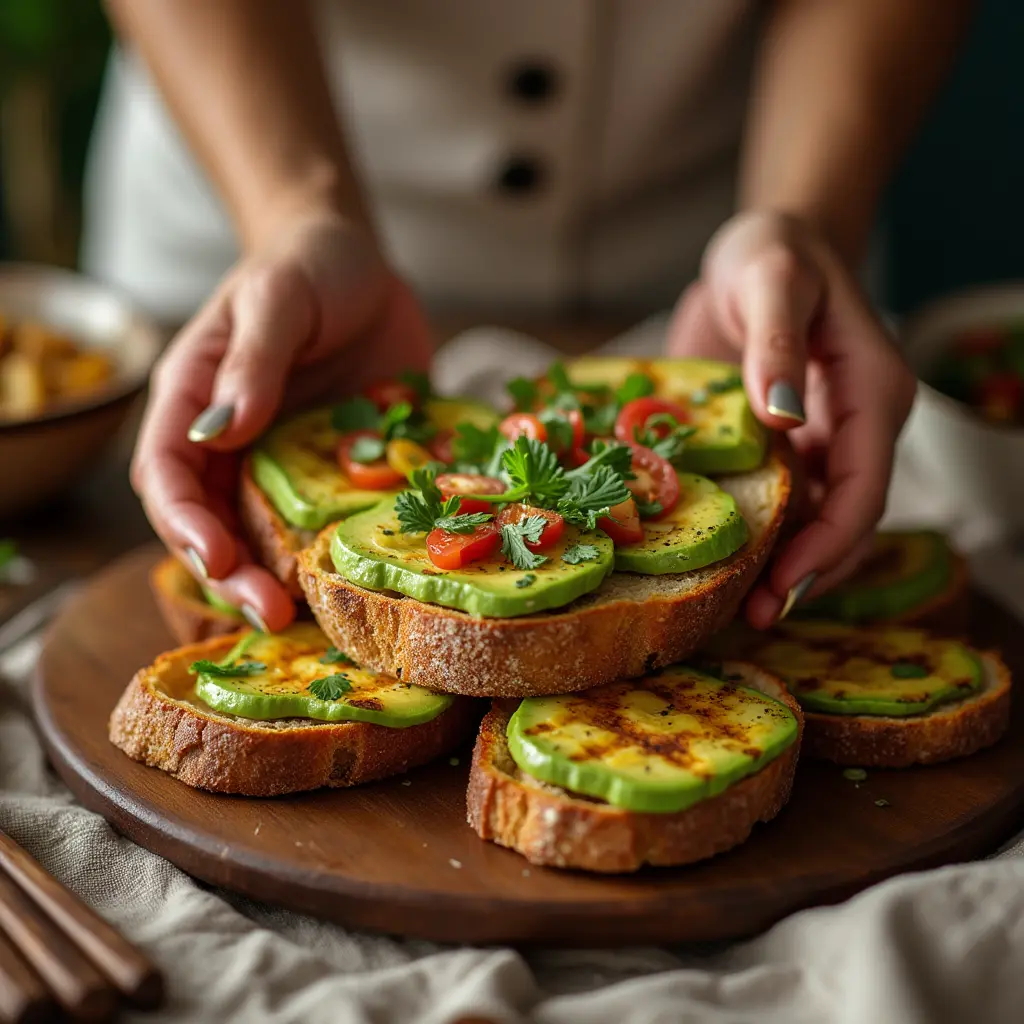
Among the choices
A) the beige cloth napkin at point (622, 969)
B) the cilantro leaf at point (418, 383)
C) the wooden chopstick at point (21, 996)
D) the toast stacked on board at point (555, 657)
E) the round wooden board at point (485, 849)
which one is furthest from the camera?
the cilantro leaf at point (418, 383)

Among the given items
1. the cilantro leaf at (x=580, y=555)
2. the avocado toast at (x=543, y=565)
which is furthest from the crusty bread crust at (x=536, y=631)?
the cilantro leaf at (x=580, y=555)

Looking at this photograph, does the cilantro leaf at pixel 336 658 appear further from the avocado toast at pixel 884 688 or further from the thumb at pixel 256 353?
the avocado toast at pixel 884 688

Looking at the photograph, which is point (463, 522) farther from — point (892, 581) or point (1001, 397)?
point (1001, 397)

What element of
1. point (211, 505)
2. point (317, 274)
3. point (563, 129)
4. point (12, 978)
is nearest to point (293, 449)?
point (211, 505)

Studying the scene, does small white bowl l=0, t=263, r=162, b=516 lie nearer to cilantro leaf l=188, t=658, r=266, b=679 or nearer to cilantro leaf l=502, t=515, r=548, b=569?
cilantro leaf l=188, t=658, r=266, b=679

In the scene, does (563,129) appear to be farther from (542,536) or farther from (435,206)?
(542,536)

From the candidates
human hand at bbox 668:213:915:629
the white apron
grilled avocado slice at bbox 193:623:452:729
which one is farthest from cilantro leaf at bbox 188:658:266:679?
the white apron

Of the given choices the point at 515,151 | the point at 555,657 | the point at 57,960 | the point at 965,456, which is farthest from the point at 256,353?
the point at 965,456
